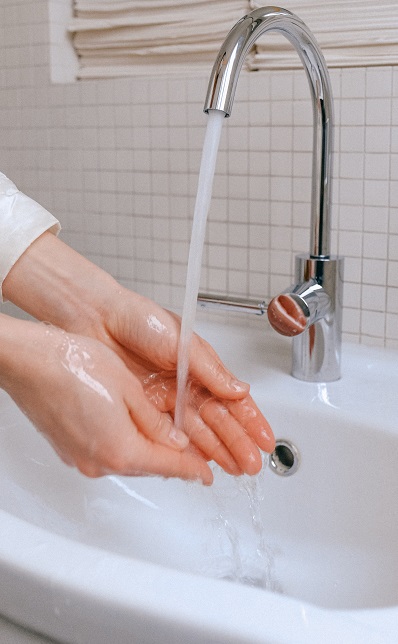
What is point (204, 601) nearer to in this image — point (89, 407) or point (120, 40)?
point (89, 407)

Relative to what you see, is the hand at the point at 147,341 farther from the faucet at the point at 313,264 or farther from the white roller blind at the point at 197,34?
the white roller blind at the point at 197,34

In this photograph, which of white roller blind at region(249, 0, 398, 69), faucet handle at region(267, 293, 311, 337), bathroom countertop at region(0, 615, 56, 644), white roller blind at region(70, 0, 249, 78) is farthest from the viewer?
white roller blind at region(70, 0, 249, 78)

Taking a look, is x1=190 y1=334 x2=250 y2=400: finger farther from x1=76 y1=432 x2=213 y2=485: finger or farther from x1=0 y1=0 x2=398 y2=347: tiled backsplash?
x1=0 y1=0 x2=398 y2=347: tiled backsplash

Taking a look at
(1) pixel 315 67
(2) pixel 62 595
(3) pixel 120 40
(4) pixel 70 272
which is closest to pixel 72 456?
(2) pixel 62 595

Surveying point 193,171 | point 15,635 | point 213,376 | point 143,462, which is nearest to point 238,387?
point 213,376

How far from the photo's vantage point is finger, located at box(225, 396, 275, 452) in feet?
2.34

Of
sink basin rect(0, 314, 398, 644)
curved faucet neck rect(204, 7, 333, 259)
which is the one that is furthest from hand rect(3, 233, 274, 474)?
curved faucet neck rect(204, 7, 333, 259)

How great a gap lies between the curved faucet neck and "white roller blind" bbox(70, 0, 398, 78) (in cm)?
14

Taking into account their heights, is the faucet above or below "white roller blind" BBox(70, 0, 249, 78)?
below

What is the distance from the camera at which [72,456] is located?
2.05 feet

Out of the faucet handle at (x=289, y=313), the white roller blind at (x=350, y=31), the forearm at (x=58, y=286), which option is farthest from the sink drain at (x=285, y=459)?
the white roller blind at (x=350, y=31)

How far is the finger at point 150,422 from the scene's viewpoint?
2.11 feet

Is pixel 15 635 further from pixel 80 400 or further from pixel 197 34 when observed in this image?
pixel 197 34

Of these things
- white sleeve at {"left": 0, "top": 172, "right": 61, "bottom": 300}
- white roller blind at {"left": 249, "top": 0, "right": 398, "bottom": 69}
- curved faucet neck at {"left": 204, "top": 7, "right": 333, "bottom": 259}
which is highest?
white roller blind at {"left": 249, "top": 0, "right": 398, "bottom": 69}
